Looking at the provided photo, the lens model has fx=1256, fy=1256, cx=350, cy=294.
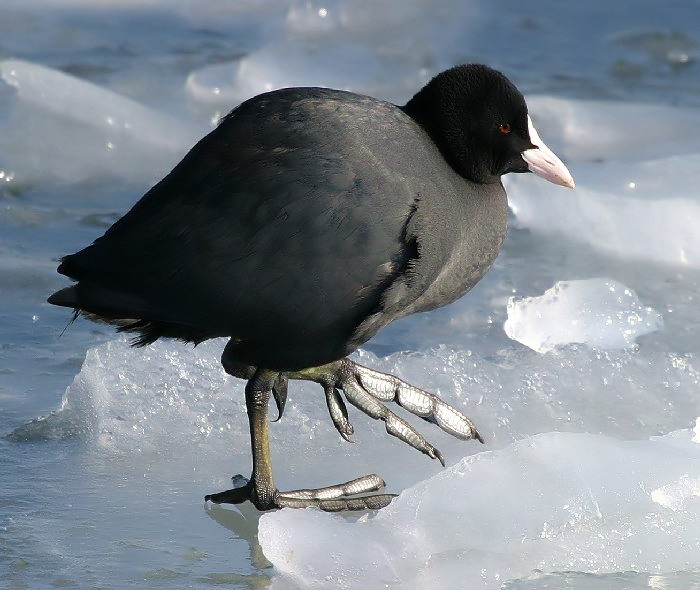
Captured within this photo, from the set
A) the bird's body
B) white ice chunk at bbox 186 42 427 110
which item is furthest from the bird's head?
white ice chunk at bbox 186 42 427 110

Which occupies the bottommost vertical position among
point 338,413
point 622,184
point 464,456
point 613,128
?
point 613,128

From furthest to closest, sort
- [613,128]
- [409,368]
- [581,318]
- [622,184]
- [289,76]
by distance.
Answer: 1. [289,76]
2. [613,128]
3. [622,184]
4. [581,318]
5. [409,368]

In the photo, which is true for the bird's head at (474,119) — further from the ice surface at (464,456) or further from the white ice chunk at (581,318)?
the white ice chunk at (581,318)

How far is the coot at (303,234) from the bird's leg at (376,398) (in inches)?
9.2

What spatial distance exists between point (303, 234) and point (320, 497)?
0.72 metres

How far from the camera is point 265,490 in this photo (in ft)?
9.87

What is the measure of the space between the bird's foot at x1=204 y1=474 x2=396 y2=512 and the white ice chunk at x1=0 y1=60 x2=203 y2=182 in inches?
120

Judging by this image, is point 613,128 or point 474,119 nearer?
point 474,119

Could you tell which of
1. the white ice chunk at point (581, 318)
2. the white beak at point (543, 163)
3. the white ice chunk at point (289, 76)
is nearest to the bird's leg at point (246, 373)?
the white beak at point (543, 163)

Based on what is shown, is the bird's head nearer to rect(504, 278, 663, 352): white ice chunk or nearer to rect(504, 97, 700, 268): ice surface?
rect(504, 278, 663, 352): white ice chunk

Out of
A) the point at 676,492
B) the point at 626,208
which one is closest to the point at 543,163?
the point at 676,492

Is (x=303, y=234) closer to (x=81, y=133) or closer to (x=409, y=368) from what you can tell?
(x=409, y=368)

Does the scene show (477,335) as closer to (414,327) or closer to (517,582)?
(414,327)

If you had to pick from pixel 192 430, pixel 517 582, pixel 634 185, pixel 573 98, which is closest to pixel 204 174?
pixel 192 430
